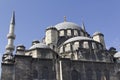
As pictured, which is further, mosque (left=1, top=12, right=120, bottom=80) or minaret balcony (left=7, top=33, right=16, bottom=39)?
minaret balcony (left=7, top=33, right=16, bottom=39)

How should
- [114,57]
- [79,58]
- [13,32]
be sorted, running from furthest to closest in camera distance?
1. [13,32]
2. [114,57]
3. [79,58]

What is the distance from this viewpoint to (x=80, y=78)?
1509cm

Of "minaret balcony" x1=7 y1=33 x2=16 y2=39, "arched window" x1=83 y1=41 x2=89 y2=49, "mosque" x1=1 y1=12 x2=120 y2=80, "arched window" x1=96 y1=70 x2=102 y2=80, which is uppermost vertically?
"minaret balcony" x1=7 y1=33 x2=16 y2=39

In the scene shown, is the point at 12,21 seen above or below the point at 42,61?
above

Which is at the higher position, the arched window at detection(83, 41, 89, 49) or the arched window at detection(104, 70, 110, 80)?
the arched window at detection(83, 41, 89, 49)

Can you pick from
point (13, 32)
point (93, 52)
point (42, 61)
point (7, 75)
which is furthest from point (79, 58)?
point (13, 32)

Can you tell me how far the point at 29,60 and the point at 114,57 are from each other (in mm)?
7010

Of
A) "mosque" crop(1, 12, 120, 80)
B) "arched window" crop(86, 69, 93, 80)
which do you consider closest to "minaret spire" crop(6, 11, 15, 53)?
"mosque" crop(1, 12, 120, 80)

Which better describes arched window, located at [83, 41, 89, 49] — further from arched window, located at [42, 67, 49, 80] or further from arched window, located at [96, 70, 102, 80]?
arched window, located at [42, 67, 49, 80]

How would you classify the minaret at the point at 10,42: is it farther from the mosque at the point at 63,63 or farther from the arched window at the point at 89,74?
the arched window at the point at 89,74

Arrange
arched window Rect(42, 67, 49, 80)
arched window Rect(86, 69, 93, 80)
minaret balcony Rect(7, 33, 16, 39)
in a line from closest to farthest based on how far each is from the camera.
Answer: arched window Rect(42, 67, 49, 80) < arched window Rect(86, 69, 93, 80) < minaret balcony Rect(7, 33, 16, 39)

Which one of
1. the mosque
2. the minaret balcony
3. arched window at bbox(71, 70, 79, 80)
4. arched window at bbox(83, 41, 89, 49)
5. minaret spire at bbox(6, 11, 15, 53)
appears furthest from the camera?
the minaret balcony

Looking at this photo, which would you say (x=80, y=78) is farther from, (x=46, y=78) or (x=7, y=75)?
(x=7, y=75)

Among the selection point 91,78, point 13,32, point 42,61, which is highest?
point 13,32
